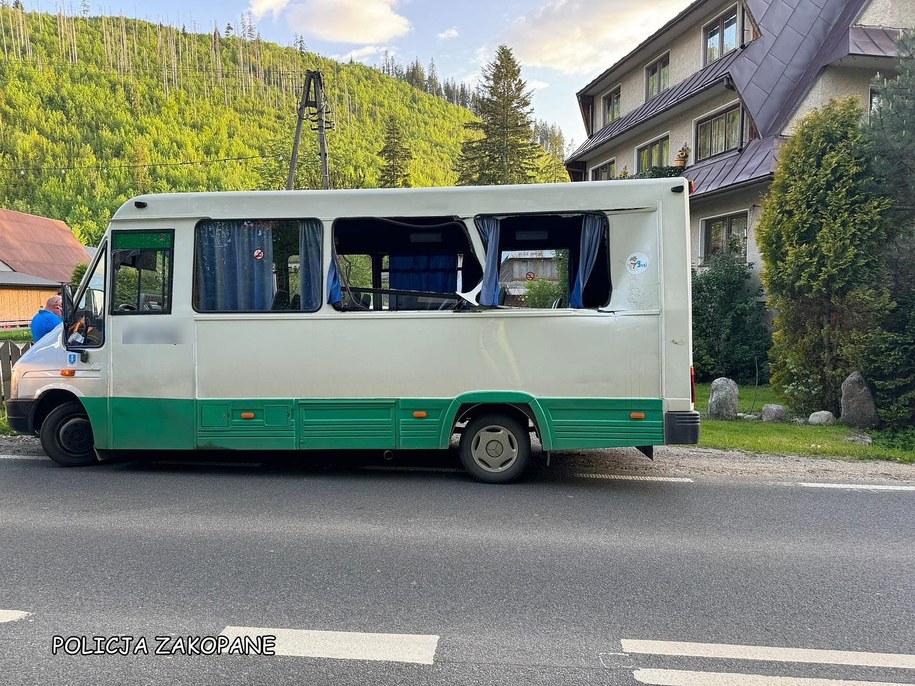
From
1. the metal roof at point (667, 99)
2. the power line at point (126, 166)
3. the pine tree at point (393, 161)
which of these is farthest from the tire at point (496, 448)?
the power line at point (126, 166)

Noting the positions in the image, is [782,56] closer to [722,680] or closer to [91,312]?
[91,312]

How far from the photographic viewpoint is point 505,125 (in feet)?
157

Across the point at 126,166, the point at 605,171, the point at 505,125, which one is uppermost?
the point at 126,166

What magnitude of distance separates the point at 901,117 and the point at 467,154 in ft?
137

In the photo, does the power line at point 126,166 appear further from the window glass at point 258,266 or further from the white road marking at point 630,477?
the white road marking at point 630,477

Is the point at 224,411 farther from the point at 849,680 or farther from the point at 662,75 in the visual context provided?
the point at 662,75

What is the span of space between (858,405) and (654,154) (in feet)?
46.9

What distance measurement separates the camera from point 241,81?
120 m

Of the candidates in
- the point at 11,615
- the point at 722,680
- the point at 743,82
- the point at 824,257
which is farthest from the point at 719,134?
the point at 11,615

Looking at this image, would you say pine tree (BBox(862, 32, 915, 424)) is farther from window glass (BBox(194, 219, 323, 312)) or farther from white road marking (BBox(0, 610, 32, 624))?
white road marking (BBox(0, 610, 32, 624))

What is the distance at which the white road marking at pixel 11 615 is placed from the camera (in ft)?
11.1

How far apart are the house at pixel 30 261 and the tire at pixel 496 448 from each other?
44.7m

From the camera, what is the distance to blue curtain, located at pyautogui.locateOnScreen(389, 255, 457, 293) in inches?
283

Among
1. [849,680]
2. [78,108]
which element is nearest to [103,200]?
[78,108]
